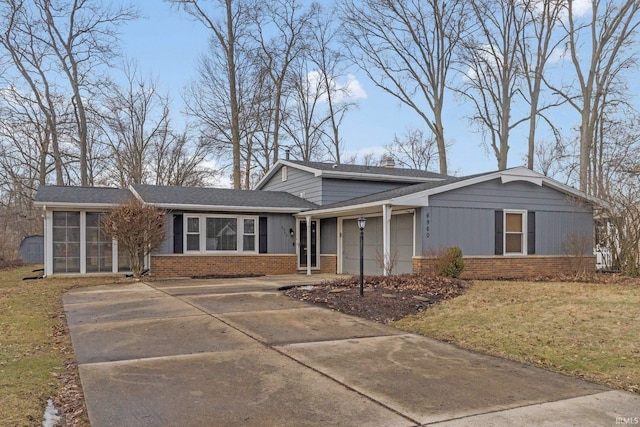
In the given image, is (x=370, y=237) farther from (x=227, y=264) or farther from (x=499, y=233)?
(x=227, y=264)

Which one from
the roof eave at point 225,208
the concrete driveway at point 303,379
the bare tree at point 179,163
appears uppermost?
the bare tree at point 179,163

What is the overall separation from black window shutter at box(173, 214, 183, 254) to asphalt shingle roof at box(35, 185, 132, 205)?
5.64ft

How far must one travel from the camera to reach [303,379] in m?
4.96

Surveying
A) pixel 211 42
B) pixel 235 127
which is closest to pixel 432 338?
pixel 235 127

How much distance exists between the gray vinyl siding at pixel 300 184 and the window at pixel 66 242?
820 centimetres

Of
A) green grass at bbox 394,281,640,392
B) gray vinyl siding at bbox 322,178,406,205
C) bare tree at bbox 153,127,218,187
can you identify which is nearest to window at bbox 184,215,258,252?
gray vinyl siding at bbox 322,178,406,205

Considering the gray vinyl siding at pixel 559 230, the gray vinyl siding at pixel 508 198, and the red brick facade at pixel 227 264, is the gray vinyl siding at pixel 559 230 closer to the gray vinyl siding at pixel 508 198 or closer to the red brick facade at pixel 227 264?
the gray vinyl siding at pixel 508 198

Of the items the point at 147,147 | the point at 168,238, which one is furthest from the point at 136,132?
the point at 168,238

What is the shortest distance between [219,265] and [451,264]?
795 cm

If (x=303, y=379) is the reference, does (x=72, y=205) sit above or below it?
above

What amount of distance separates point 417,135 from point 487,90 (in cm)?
1284

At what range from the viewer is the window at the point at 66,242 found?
628 inches

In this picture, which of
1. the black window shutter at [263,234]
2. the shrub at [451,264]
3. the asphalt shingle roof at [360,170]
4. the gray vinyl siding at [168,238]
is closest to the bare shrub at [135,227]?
the gray vinyl siding at [168,238]

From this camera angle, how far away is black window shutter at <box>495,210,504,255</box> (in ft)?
47.6
